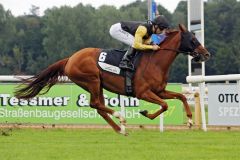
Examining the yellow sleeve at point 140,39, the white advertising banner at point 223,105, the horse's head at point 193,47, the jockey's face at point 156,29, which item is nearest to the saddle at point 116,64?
the yellow sleeve at point 140,39

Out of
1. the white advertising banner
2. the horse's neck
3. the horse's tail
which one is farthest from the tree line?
the horse's neck

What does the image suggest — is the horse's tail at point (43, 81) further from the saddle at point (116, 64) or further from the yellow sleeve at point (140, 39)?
the yellow sleeve at point (140, 39)

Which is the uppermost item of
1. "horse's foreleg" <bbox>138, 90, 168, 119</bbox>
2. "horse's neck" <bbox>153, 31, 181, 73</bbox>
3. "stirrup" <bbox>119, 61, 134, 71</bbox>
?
"horse's neck" <bbox>153, 31, 181, 73</bbox>

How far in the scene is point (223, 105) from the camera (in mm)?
15938

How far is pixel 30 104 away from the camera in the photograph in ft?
52.0

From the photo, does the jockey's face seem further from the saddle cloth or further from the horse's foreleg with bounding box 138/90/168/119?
the horse's foreleg with bounding box 138/90/168/119

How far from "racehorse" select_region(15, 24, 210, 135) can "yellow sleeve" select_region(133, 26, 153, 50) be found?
22 cm

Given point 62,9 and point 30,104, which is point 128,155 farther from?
point 62,9

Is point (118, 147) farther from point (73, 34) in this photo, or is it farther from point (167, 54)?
point (73, 34)

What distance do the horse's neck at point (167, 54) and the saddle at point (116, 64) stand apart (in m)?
0.32

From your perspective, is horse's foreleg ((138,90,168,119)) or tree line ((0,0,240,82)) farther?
tree line ((0,0,240,82))

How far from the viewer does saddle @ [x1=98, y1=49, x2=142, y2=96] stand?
432 inches

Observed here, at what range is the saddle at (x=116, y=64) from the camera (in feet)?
36.0

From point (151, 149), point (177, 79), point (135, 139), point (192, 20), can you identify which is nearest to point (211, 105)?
point (192, 20)
